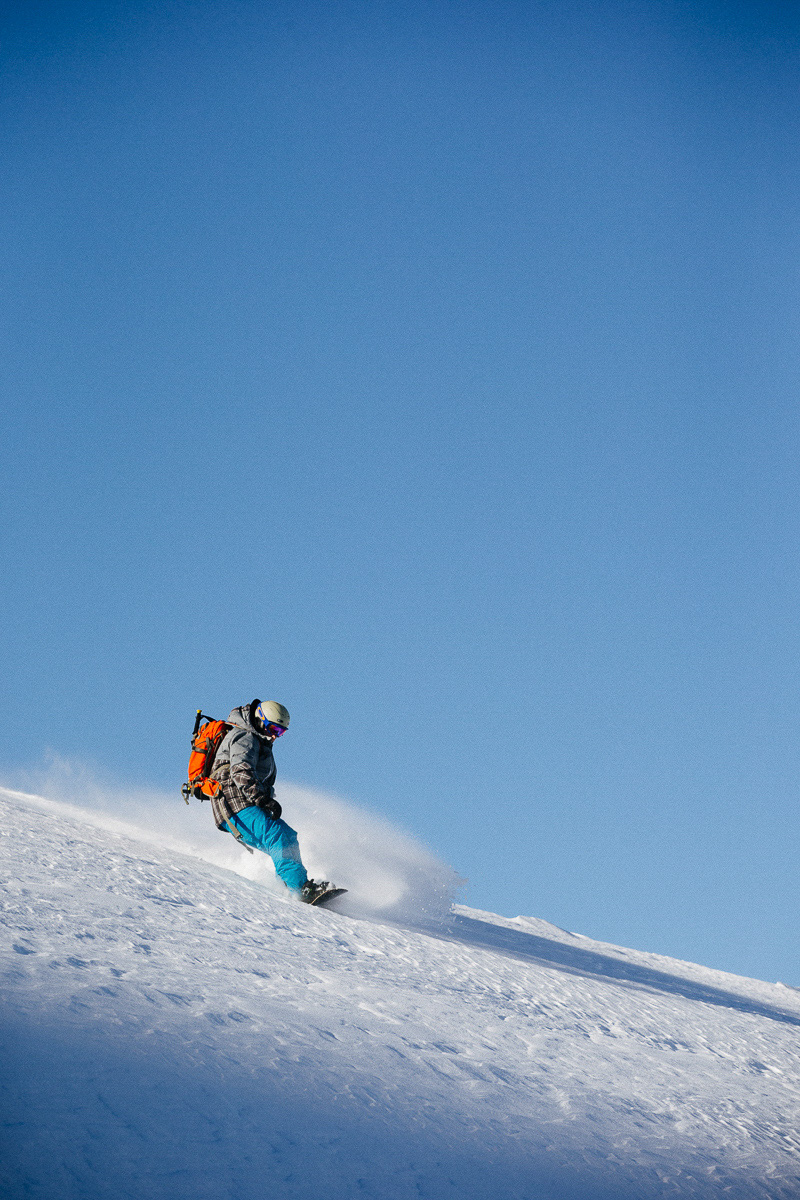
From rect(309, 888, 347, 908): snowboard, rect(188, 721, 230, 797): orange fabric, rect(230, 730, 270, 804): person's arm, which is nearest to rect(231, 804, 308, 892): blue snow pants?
rect(230, 730, 270, 804): person's arm

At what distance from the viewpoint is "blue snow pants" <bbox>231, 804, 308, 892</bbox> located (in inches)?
305

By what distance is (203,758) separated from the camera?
8617 millimetres

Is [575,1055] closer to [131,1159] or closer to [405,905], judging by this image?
[131,1159]

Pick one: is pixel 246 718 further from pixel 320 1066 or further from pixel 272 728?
pixel 320 1066

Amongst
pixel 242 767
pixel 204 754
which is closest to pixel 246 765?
pixel 242 767

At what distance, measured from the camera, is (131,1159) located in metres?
2.33

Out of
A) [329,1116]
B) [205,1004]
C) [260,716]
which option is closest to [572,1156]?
[329,1116]

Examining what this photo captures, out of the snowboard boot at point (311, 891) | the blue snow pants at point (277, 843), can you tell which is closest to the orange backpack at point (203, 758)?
the blue snow pants at point (277, 843)

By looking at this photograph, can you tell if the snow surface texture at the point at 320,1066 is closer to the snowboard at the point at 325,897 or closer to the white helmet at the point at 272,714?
the snowboard at the point at 325,897

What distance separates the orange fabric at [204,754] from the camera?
28.1 ft

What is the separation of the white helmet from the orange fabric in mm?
452

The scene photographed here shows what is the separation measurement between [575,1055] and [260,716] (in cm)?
491

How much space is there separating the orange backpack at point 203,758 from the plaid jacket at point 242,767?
13cm

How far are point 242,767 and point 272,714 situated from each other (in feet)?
2.17
